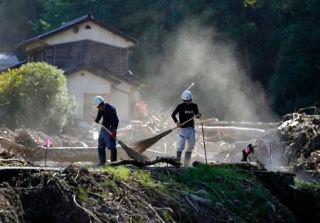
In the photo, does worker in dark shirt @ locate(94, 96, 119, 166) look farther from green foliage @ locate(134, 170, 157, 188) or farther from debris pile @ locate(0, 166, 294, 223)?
green foliage @ locate(134, 170, 157, 188)

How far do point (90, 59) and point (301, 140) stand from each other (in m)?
29.3

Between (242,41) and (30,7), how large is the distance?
33201mm

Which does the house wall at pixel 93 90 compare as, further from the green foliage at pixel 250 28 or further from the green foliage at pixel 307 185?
the green foliage at pixel 307 185

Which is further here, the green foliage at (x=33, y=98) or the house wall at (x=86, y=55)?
the house wall at (x=86, y=55)

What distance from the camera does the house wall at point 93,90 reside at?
45.1 m

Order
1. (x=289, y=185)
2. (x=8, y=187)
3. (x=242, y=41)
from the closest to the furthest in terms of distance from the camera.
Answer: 1. (x=8, y=187)
2. (x=289, y=185)
3. (x=242, y=41)

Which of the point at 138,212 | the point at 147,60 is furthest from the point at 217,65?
the point at 138,212

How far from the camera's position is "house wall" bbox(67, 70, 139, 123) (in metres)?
45.1

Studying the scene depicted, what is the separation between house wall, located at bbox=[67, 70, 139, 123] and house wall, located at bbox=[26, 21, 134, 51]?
4370 mm

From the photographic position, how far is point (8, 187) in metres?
10.9

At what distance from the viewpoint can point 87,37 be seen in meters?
50.4

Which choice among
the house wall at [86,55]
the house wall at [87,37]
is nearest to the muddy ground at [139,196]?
the house wall at [86,55]

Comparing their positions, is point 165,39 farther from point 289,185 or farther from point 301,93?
point 289,185

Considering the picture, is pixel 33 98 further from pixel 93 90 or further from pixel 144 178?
pixel 144 178
